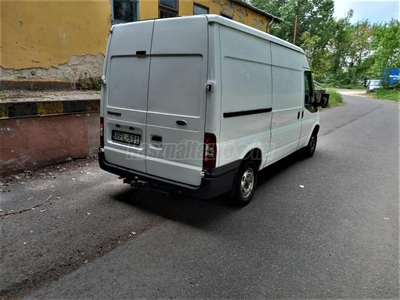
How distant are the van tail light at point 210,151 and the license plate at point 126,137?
1.02m

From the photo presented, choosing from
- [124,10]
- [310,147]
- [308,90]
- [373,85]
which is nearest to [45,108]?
[124,10]

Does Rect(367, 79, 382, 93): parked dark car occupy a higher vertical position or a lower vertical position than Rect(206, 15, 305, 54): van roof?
higher

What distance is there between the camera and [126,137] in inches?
153

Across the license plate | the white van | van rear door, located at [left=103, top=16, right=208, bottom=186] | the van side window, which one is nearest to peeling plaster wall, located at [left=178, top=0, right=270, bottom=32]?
the van side window

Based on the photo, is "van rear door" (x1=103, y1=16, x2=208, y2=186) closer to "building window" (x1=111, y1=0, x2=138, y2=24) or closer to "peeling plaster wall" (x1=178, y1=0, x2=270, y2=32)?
"building window" (x1=111, y1=0, x2=138, y2=24)

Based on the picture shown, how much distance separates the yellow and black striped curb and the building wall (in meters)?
1.99

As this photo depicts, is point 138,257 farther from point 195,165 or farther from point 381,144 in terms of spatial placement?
point 381,144

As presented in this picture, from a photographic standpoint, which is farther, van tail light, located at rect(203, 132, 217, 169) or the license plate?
the license plate

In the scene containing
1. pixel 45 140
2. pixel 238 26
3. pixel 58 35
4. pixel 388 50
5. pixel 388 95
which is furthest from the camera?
pixel 388 50

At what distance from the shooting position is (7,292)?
2.31 metres

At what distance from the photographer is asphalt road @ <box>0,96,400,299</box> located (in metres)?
2.48

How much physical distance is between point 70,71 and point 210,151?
552 centimetres

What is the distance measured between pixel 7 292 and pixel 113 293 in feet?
2.80

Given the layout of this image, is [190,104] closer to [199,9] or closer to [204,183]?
[204,183]
